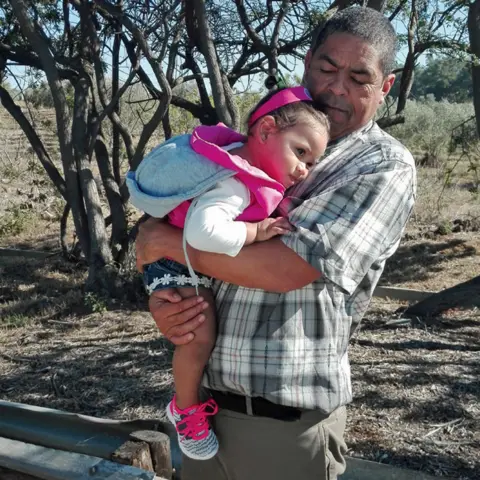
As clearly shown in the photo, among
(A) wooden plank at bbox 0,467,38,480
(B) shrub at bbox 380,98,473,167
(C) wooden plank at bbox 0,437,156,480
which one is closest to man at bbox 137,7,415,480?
(C) wooden plank at bbox 0,437,156,480

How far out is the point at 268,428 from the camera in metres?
1.86

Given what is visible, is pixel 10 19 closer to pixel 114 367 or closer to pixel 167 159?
pixel 114 367

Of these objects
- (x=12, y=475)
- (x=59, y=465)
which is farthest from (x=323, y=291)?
(x=12, y=475)

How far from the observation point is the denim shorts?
188 centimetres

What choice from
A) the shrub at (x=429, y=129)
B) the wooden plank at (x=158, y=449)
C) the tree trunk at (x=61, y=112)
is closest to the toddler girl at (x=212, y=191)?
the wooden plank at (x=158, y=449)

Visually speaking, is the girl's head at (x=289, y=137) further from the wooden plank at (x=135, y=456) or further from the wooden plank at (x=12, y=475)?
the wooden plank at (x=12, y=475)

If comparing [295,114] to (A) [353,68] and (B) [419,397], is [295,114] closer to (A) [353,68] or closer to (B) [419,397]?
(A) [353,68]

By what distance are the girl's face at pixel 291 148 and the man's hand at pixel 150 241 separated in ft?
1.12

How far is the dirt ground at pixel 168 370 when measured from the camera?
376 cm

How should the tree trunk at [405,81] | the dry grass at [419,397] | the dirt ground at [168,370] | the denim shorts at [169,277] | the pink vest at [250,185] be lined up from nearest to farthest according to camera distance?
the pink vest at [250,185] → the denim shorts at [169,277] → the dry grass at [419,397] → the dirt ground at [168,370] → the tree trunk at [405,81]

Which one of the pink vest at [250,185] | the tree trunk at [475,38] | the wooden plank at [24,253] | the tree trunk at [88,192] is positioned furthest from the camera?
the wooden plank at [24,253]

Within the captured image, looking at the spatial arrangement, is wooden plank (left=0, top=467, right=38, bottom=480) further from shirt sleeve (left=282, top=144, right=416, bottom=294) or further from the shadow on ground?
the shadow on ground

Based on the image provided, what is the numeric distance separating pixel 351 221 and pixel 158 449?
1524 mm

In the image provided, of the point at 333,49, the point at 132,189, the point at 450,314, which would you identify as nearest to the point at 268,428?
the point at 132,189
